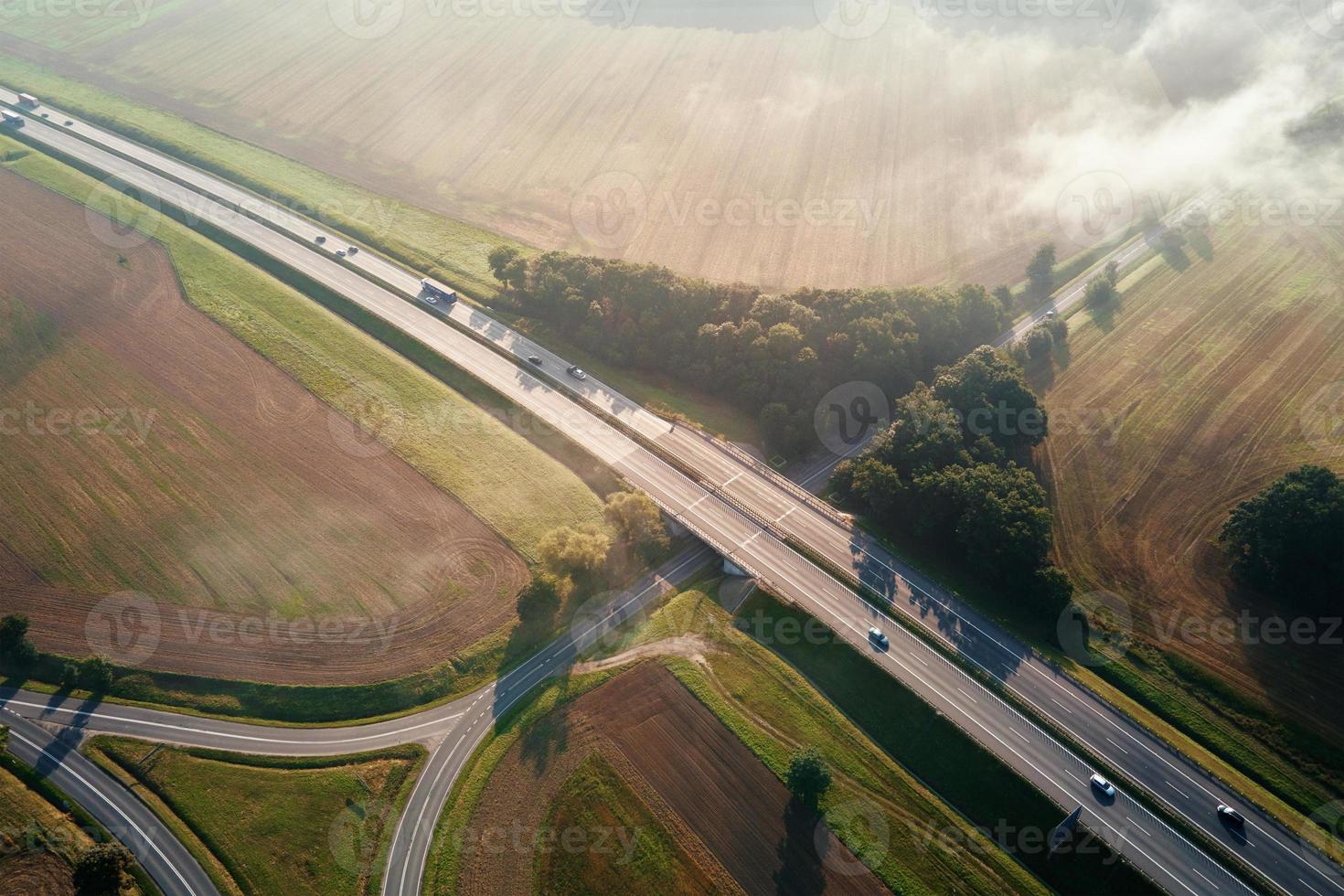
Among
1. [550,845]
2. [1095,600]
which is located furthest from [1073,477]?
[550,845]

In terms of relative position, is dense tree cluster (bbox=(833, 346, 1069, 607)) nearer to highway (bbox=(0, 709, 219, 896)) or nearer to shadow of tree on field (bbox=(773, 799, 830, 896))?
shadow of tree on field (bbox=(773, 799, 830, 896))

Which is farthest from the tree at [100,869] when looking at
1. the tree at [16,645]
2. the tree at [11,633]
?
the tree at [11,633]

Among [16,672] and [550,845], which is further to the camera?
[16,672]

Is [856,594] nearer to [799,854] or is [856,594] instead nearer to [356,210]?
[799,854]

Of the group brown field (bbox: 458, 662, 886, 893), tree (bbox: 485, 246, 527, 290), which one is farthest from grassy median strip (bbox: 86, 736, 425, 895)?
tree (bbox: 485, 246, 527, 290)

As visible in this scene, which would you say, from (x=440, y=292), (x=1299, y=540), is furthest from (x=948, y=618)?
(x=440, y=292)

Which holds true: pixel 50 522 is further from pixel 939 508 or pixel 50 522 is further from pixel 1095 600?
pixel 1095 600
